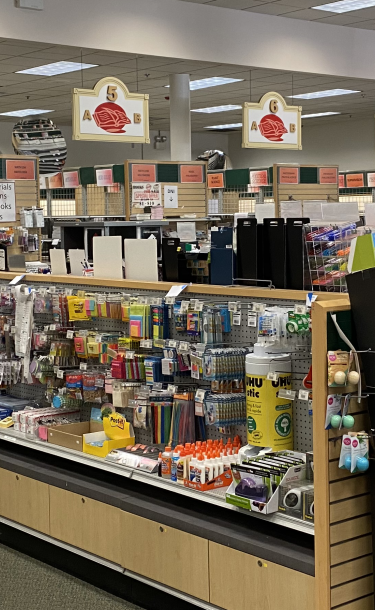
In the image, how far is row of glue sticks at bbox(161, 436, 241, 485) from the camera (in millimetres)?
3428

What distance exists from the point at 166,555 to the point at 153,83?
1164 centimetres

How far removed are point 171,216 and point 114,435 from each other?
641 centimetres

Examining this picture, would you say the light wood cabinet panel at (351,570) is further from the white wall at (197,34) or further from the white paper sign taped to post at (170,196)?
the white paper sign taped to post at (170,196)

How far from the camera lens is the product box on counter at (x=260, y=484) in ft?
10.0

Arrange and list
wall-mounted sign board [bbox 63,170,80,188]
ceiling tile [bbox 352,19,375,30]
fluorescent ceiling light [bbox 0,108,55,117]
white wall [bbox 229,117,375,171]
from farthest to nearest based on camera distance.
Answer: white wall [bbox 229,117,375,171] < fluorescent ceiling light [bbox 0,108,55,117] < wall-mounted sign board [bbox 63,170,80,188] < ceiling tile [bbox 352,19,375,30]

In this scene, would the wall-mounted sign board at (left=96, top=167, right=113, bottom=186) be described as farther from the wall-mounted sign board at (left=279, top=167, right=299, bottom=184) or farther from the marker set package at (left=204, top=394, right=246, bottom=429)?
the marker set package at (left=204, top=394, right=246, bottom=429)

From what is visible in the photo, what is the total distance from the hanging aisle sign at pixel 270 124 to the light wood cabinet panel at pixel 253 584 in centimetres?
756

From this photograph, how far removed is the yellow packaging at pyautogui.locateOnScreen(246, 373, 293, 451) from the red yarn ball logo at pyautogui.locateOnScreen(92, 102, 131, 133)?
6.04m

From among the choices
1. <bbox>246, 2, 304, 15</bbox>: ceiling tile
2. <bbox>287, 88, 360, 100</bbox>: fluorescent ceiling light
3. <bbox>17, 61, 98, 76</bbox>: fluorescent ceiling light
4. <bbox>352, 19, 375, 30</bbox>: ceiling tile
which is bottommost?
<bbox>17, 61, 98, 76</bbox>: fluorescent ceiling light

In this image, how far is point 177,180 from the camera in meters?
10.3

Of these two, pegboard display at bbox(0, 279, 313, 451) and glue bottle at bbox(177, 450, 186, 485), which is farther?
glue bottle at bbox(177, 450, 186, 485)

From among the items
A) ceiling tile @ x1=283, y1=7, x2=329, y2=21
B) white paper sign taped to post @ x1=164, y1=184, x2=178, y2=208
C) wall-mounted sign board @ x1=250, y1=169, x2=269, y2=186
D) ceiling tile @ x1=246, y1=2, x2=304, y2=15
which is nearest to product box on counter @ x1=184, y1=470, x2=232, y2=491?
white paper sign taped to post @ x1=164, y1=184, x2=178, y2=208

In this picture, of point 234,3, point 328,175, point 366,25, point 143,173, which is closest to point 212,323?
point 143,173

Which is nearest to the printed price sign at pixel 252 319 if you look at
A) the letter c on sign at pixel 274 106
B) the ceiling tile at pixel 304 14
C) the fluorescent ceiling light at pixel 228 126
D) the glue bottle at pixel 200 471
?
the glue bottle at pixel 200 471
